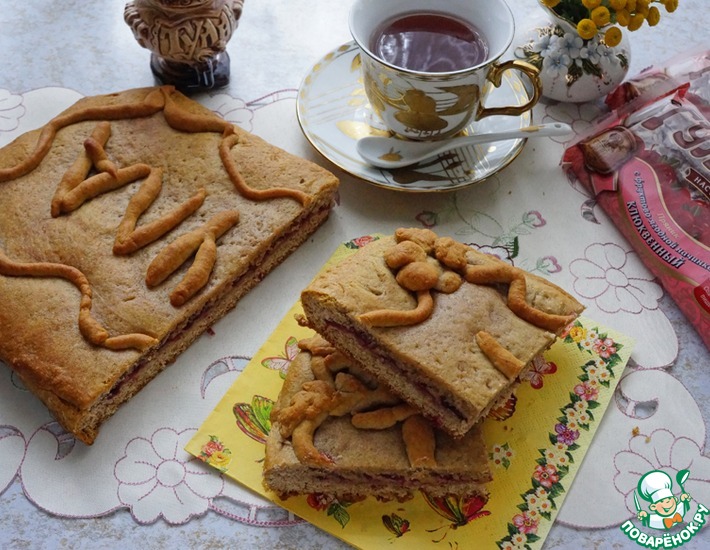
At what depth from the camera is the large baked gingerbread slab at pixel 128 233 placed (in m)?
2.04

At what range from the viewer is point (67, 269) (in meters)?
2.15

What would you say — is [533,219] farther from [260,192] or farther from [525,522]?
[525,522]

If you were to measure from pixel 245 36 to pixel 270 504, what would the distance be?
1.90 m

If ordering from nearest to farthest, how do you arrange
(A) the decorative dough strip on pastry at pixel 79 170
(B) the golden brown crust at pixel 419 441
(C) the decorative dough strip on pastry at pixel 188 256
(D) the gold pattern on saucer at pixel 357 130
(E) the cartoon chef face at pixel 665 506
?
(B) the golden brown crust at pixel 419 441 → (E) the cartoon chef face at pixel 665 506 → (C) the decorative dough strip on pastry at pixel 188 256 → (A) the decorative dough strip on pastry at pixel 79 170 → (D) the gold pattern on saucer at pixel 357 130

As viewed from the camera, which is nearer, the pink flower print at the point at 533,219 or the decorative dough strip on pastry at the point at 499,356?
the decorative dough strip on pastry at the point at 499,356

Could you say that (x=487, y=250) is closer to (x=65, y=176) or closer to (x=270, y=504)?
(x=270, y=504)

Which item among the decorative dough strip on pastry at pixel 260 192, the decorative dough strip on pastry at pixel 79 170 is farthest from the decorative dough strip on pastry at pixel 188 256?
the decorative dough strip on pastry at pixel 79 170

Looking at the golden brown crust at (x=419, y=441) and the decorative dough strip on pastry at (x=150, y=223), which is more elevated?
the decorative dough strip on pastry at (x=150, y=223)

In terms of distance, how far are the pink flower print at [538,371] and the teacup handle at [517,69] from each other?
2.74ft

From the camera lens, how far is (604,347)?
2232 mm

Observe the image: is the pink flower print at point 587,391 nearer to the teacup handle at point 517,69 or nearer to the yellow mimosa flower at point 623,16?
the teacup handle at point 517,69

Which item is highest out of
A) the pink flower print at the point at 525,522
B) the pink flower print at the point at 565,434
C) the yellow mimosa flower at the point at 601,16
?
the yellow mimosa flower at the point at 601,16

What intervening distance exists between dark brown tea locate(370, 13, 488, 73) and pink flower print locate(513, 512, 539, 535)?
1335 millimetres

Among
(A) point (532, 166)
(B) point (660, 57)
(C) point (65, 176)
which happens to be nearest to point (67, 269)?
(C) point (65, 176)
